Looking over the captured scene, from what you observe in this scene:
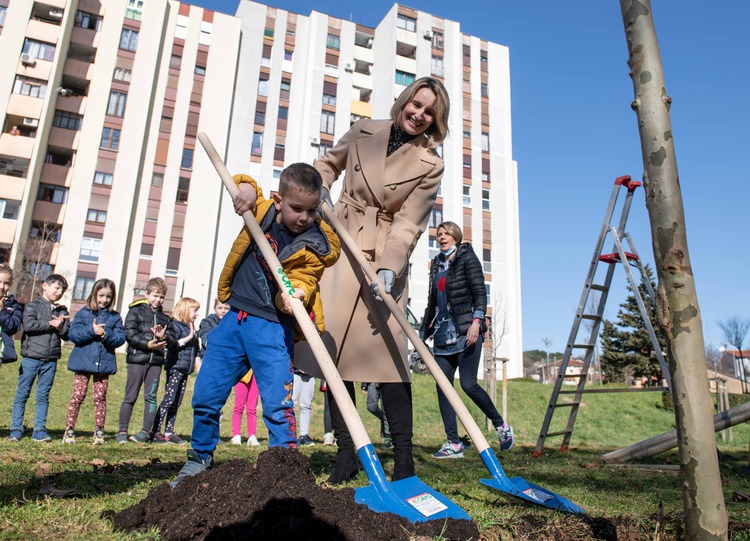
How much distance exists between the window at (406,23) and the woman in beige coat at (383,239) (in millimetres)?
44066

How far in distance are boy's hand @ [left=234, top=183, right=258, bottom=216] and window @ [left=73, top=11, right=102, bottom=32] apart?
39.4m

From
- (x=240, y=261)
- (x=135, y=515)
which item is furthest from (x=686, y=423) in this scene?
(x=240, y=261)

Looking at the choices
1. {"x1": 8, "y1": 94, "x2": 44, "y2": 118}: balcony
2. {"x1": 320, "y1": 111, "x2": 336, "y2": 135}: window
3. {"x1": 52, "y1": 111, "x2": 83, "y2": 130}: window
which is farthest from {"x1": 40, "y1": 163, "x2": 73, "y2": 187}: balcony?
{"x1": 320, "y1": 111, "x2": 336, "y2": 135}: window

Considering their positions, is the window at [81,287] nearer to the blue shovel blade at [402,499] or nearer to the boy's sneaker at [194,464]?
the boy's sneaker at [194,464]

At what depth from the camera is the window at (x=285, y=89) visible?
134 ft

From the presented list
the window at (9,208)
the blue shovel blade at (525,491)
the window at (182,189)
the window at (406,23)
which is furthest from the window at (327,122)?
the blue shovel blade at (525,491)

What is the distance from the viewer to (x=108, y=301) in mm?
6594

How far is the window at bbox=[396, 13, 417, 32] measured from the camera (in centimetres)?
4406

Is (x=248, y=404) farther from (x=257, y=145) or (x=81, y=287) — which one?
(x=257, y=145)

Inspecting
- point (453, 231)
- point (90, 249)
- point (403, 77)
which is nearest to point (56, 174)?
point (90, 249)

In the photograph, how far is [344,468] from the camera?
3.37 m

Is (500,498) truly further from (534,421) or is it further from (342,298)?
(534,421)

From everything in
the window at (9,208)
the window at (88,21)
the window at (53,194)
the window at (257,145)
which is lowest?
the window at (9,208)

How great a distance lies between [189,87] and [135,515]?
1530 inches
